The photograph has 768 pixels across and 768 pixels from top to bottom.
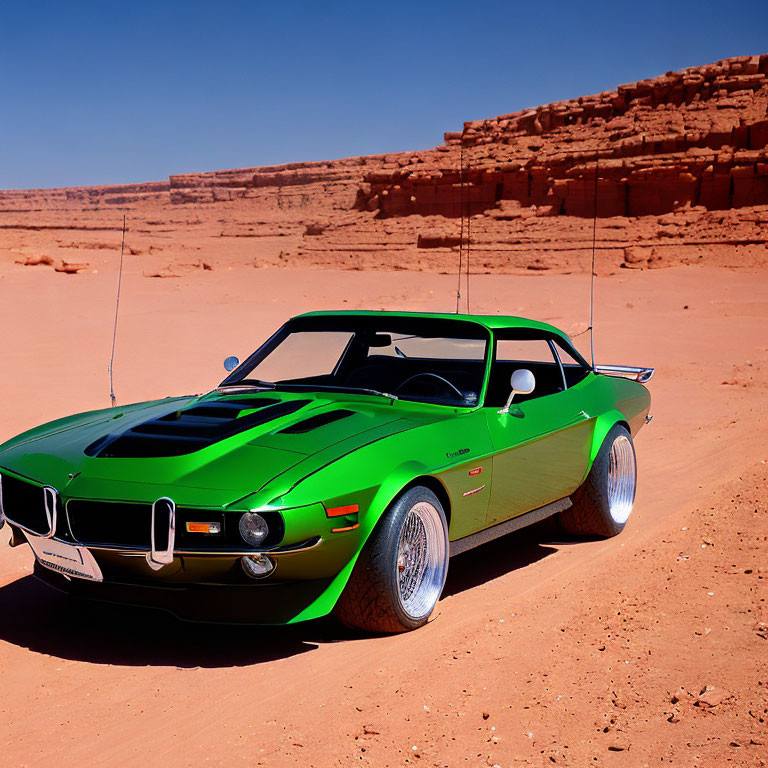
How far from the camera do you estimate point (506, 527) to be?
4727 mm

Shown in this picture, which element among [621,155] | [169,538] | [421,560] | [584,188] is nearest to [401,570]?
[421,560]

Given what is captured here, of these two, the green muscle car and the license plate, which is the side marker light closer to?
the green muscle car

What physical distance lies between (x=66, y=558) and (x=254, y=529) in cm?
83

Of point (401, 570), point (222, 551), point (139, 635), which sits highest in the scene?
point (222, 551)

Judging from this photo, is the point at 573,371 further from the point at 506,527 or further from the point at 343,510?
the point at 343,510

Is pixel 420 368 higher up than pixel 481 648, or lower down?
higher up

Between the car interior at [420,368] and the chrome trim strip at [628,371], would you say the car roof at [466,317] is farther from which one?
the chrome trim strip at [628,371]

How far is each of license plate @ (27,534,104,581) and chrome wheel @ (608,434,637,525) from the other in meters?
3.16

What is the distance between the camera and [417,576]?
4.09 m

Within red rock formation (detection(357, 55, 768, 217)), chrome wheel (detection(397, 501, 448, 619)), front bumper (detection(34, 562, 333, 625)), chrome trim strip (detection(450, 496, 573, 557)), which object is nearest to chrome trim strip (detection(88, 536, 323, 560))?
front bumper (detection(34, 562, 333, 625))

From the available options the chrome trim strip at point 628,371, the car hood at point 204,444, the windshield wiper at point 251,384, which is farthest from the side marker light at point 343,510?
the chrome trim strip at point 628,371

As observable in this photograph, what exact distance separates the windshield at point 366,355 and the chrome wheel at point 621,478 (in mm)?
1080

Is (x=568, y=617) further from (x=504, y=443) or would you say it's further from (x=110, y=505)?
(x=110, y=505)

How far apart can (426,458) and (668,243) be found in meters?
37.3
